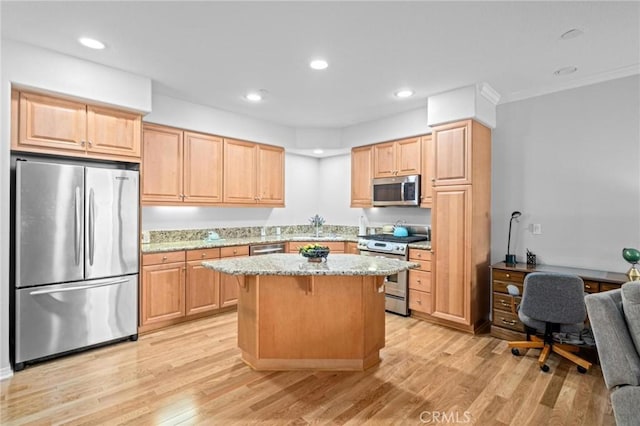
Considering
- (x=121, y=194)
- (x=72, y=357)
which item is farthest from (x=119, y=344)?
(x=121, y=194)

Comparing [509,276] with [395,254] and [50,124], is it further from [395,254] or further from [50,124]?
[50,124]

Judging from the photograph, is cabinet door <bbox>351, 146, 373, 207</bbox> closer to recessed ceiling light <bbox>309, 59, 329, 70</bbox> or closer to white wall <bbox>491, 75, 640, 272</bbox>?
white wall <bbox>491, 75, 640, 272</bbox>

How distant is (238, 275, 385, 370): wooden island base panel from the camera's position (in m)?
2.74

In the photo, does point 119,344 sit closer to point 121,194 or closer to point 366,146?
point 121,194

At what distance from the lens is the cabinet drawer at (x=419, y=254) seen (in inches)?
159

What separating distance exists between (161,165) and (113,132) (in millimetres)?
756

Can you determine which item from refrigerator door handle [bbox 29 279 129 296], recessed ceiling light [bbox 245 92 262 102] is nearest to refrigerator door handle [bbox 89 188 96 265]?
refrigerator door handle [bbox 29 279 129 296]

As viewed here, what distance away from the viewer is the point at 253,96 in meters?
3.97

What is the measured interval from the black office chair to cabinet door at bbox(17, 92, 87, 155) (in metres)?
4.19

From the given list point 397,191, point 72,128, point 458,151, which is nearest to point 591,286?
point 458,151

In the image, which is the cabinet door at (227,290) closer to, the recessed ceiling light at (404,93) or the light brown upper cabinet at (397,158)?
the light brown upper cabinet at (397,158)

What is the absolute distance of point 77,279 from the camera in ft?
9.95

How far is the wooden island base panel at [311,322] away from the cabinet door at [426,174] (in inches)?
76.5

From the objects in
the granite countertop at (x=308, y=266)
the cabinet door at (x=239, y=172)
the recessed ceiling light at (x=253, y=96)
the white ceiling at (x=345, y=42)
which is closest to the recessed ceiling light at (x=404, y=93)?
the white ceiling at (x=345, y=42)
